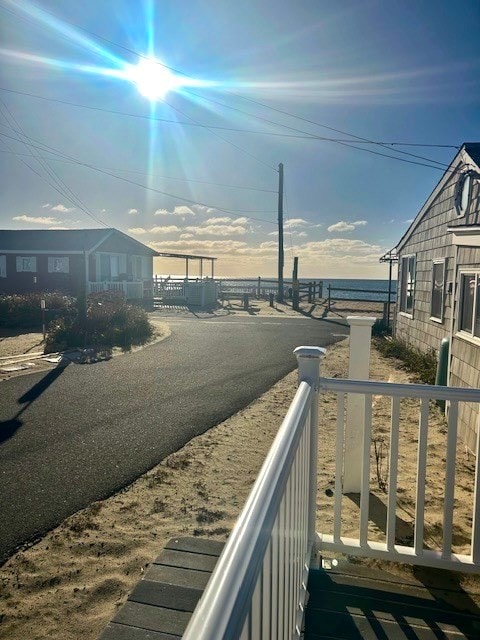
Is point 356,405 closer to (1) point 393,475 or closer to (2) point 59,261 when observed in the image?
(1) point 393,475

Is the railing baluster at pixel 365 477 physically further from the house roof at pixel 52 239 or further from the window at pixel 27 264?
the window at pixel 27 264

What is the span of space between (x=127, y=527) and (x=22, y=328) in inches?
513

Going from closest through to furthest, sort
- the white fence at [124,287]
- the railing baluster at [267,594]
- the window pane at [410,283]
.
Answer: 1. the railing baluster at [267,594]
2. the window pane at [410,283]
3. the white fence at [124,287]

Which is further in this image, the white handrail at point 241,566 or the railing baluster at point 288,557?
the railing baluster at point 288,557

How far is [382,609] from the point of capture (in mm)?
2324

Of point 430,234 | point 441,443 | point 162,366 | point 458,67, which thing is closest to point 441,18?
point 458,67

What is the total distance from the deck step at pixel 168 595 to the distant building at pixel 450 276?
7.09 ft

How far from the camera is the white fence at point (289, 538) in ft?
2.55

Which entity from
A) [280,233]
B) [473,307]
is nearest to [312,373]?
[473,307]

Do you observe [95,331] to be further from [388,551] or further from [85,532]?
[388,551]

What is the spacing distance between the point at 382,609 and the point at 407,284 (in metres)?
10.2

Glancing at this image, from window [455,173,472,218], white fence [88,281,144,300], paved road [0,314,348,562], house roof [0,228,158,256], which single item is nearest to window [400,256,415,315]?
paved road [0,314,348,562]

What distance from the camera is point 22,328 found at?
1483 centimetres

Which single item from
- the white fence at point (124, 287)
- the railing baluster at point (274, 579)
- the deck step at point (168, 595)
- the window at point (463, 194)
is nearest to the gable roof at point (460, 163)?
the window at point (463, 194)
